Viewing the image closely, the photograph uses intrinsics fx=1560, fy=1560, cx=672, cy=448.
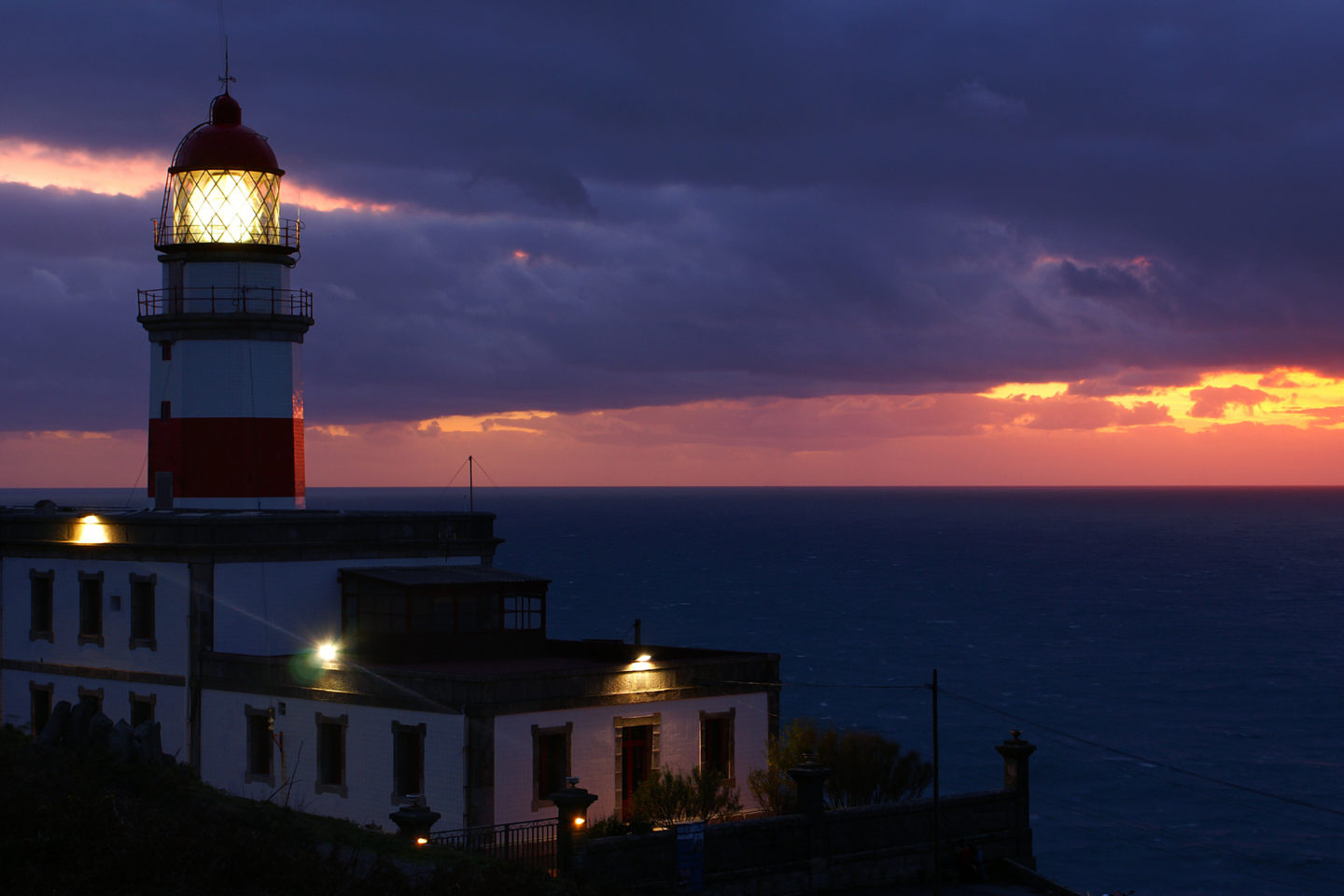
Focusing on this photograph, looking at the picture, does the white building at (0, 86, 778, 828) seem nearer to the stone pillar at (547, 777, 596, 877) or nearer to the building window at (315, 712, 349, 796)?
the building window at (315, 712, 349, 796)

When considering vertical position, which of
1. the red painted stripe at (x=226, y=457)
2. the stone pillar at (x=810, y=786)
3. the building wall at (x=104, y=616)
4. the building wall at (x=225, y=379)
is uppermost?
the building wall at (x=225, y=379)

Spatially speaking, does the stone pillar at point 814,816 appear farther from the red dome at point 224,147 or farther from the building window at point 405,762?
the red dome at point 224,147

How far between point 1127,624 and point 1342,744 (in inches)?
2001

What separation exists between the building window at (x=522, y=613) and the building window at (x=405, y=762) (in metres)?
6.96

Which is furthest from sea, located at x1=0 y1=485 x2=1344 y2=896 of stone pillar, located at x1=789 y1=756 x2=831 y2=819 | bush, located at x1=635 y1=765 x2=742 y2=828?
bush, located at x1=635 y1=765 x2=742 y2=828

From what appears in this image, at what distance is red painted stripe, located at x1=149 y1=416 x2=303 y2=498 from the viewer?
44906mm

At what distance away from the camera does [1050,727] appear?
79.4 meters

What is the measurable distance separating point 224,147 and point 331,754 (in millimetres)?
20063

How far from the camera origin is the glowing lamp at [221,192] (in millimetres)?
46094

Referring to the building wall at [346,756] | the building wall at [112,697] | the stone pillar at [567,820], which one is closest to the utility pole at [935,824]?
the stone pillar at [567,820]

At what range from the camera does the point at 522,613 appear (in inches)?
1590

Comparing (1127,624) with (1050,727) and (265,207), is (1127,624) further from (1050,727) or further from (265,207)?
(265,207)

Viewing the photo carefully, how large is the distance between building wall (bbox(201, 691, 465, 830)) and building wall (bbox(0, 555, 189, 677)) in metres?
2.46

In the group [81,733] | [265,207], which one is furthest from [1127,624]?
[81,733]
